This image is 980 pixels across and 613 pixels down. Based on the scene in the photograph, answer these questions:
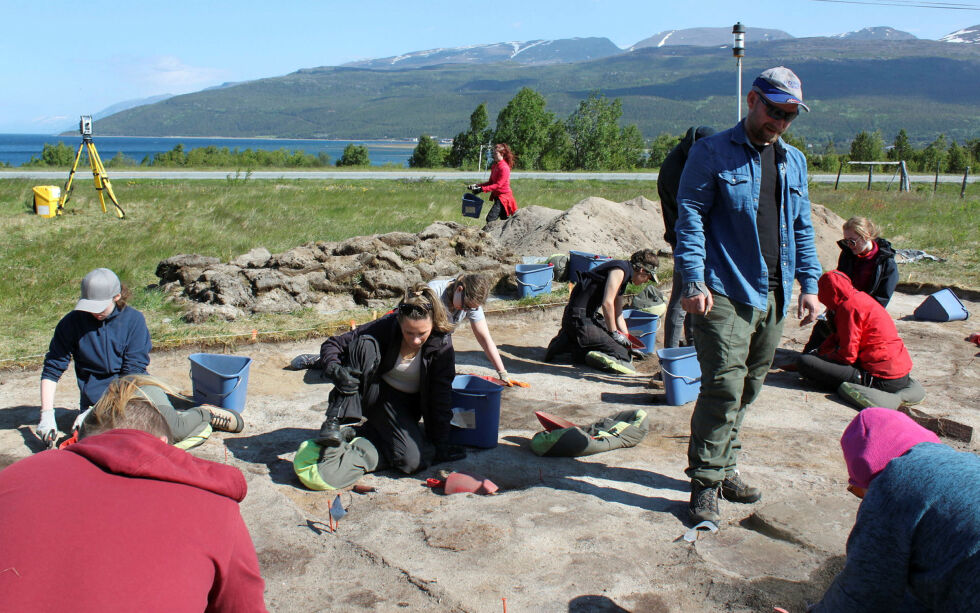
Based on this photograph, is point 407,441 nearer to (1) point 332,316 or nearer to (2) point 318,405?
(2) point 318,405

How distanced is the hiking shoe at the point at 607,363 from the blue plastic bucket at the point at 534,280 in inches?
96.2

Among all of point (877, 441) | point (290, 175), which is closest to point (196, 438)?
point (877, 441)

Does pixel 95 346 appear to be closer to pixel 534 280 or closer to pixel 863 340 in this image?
pixel 863 340

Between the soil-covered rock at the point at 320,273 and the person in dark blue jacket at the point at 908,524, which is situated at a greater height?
the person in dark blue jacket at the point at 908,524

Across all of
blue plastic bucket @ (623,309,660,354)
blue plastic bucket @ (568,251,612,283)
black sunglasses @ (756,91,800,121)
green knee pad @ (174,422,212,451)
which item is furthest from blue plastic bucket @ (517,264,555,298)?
black sunglasses @ (756,91,800,121)

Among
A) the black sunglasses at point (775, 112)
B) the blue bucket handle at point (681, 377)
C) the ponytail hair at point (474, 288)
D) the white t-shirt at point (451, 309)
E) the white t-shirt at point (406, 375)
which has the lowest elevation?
the blue bucket handle at point (681, 377)

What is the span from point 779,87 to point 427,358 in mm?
2249

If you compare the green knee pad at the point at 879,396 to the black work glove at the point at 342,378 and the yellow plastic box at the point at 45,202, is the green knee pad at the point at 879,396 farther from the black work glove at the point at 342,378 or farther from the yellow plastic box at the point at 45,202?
the yellow plastic box at the point at 45,202

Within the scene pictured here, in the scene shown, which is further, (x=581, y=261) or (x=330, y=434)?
(x=581, y=261)

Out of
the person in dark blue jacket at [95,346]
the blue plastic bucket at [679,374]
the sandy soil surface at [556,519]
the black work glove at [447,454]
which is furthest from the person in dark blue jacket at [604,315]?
the person in dark blue jacket at [95,346]

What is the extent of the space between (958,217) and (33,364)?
16.9m

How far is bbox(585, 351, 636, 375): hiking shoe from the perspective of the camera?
648 centimetres

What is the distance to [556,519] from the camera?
147 inches

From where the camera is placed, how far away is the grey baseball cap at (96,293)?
14.6 feet
